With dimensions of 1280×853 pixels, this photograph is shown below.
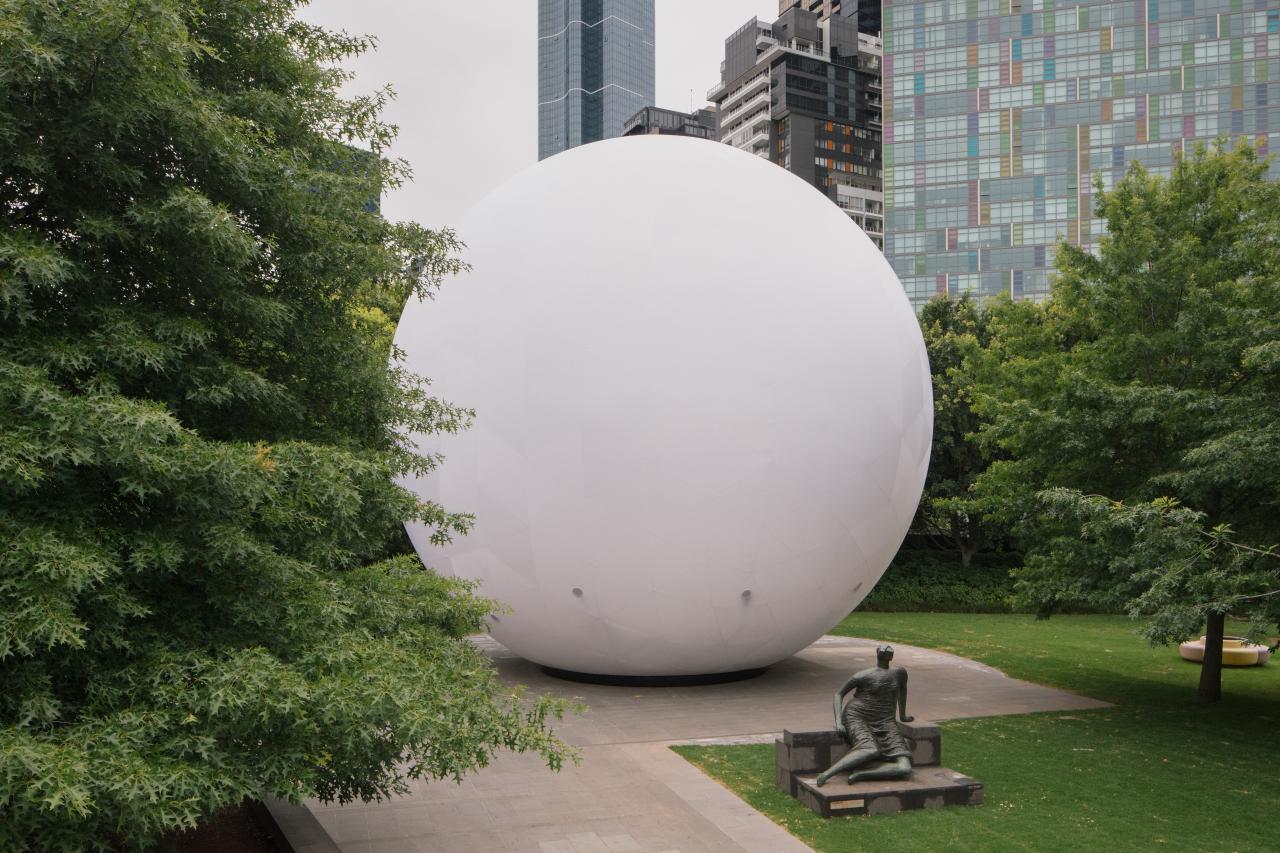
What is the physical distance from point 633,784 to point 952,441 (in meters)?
23.6

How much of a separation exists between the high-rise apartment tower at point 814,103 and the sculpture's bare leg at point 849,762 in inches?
4778

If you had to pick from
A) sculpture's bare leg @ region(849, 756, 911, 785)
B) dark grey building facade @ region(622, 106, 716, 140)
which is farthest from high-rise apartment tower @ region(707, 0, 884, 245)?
sculpture's bare leg @ region(849, 756, 911, 785)

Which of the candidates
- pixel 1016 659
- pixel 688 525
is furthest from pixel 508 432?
pixel 1016 659

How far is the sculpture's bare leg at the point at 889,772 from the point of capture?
11281mm

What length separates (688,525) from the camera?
14938mm

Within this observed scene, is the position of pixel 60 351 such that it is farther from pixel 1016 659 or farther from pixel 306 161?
pixel 1016 659

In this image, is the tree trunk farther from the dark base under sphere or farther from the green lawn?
the dark base under sphere

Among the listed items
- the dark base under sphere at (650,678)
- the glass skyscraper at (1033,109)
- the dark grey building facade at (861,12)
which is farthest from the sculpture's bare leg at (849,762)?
the dark grey building facade at (861,12)

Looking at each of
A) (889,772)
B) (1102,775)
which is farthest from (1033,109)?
(889,772)

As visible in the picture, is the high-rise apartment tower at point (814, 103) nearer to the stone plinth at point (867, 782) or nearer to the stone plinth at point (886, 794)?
the stone plinth at point (867, 782)

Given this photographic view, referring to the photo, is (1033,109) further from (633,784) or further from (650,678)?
(633,784)

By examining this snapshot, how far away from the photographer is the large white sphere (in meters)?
15.0

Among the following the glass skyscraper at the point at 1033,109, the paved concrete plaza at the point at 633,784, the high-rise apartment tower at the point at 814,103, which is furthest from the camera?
the high-rise apartment tower at the point at 814,103

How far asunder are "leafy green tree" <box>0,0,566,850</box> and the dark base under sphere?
356 inches
